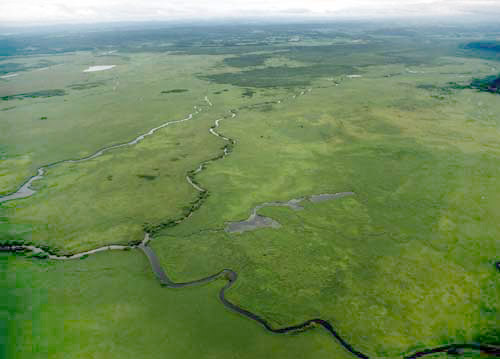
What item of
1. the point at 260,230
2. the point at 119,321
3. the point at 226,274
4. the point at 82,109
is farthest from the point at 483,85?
the point at 119,321

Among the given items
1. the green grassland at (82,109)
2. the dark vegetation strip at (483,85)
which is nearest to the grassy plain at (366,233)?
the green grassland at (82,109)

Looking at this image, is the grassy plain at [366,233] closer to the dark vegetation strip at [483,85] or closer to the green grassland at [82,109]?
the green grassland at [82,109]

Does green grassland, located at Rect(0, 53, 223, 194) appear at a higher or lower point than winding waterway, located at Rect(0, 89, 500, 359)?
higher

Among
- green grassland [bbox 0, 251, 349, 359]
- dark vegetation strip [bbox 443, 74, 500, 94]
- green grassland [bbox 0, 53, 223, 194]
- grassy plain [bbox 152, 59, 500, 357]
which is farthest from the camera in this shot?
dark vegetation strip [bbox 443, 74, 500, 94]

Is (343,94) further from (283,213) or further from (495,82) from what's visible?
(283,213)

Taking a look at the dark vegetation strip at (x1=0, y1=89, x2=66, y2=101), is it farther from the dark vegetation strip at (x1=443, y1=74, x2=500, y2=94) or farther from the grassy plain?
the dark vegetation strip at (x1=443, y1=74, x2=500, y2=94)

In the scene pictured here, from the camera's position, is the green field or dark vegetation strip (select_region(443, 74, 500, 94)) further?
dark vegetation strip (select_region(443, 74, 500, 94))

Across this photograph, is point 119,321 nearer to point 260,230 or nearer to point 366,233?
point 260,230

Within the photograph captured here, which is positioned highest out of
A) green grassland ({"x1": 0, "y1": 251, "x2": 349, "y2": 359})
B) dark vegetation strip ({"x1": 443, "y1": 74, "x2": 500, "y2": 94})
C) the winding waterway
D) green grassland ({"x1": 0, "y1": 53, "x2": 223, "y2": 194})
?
dark vegetation strip ({"x1": 443, "y1": 74, "x2": 500, "y2": 94})

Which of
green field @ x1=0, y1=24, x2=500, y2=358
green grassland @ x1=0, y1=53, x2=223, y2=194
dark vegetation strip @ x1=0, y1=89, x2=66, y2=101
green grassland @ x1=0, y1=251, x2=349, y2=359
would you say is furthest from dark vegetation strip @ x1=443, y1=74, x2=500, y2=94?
dark vegetation strip @ x1=0, y1=89, x2=66, y2=101

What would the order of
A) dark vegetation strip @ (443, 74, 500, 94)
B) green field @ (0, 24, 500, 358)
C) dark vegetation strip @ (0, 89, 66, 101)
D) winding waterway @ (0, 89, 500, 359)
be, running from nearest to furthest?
1. winding waterway @ (0, 89, 500, 359)
2. green field @ (0, 24, 500, 358)
3. dark vegetation strip @ (443, 74, 500, 94)
4. dark vegetation strip @ (0, 89, 66, 101)
